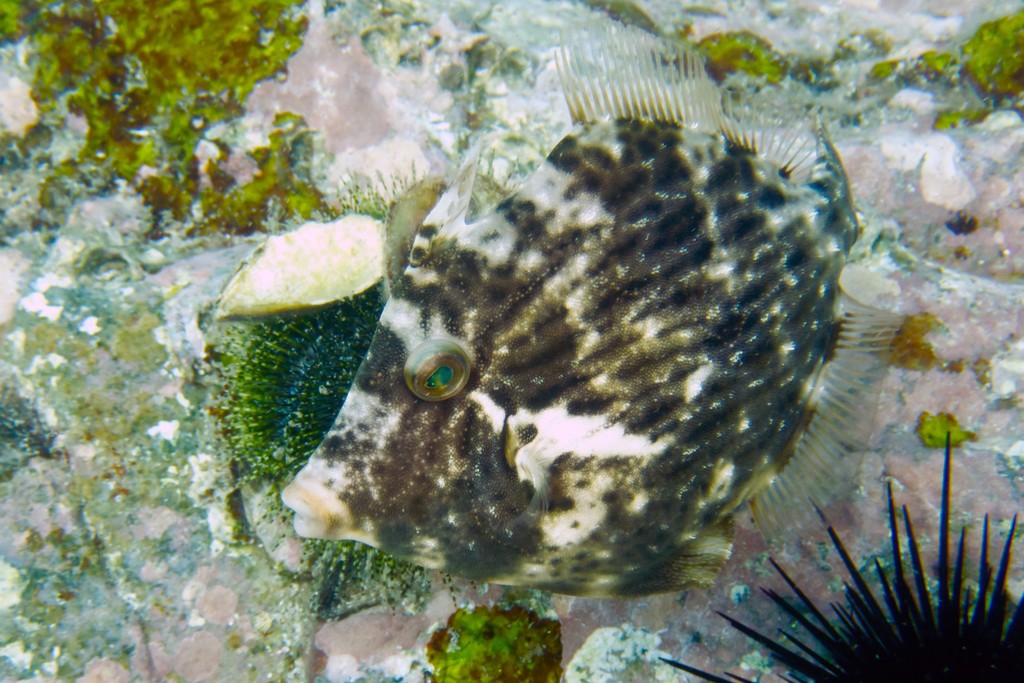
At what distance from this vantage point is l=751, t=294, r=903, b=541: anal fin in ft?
8.93

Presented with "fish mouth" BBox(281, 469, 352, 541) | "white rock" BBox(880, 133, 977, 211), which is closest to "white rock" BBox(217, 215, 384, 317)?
"fish mouth" BBox(281, 469, 352, 541)

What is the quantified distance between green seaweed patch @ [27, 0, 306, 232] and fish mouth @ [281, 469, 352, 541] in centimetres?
242

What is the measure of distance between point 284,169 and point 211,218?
1.81 feet

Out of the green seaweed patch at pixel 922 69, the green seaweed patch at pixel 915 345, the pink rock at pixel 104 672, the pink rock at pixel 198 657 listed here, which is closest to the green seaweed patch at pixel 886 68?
the green seaweed patch at pixel 922 69

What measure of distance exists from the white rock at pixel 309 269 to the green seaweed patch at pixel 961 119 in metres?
3.65

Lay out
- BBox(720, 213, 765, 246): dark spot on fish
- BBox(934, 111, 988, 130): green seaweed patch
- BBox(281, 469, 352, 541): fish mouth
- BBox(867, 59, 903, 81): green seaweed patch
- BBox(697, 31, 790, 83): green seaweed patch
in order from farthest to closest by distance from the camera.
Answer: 1. BBox(697, 31, 790, 83): green seaweed patch
2. BBox(867, 59, 903, 81): green seaweed patch
3. BBox(934, 111, 988, 130): green seaweed patch
4. BBox(720, 213, 765, 246): dark spot on fish
5. BBox(281, 469, 352, 541): fish mouth

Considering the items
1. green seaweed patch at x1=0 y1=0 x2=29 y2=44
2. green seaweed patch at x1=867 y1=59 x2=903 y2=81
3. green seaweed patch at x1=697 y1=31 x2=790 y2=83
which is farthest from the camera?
green seaweed patch at x1=697 y1=31 x2=790 y2=83

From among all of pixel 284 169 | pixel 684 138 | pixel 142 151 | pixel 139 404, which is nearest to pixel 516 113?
pixel 284 169

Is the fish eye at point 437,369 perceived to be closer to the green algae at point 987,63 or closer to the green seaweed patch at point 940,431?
the green seaweed patch at point 940,431

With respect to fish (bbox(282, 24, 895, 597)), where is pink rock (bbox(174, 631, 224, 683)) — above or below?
→ below

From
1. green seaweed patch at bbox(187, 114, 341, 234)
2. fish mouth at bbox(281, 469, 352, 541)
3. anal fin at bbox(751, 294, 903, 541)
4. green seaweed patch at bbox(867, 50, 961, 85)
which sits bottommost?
fish mouth at bbox(281, 469, 352, 541)

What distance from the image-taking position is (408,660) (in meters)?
3.03

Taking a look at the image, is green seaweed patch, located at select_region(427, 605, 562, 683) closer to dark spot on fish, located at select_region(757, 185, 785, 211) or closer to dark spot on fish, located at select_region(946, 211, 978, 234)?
dark spot on fish, located at select_region(757, 185, 785, 211)

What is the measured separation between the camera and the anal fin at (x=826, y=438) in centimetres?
272
